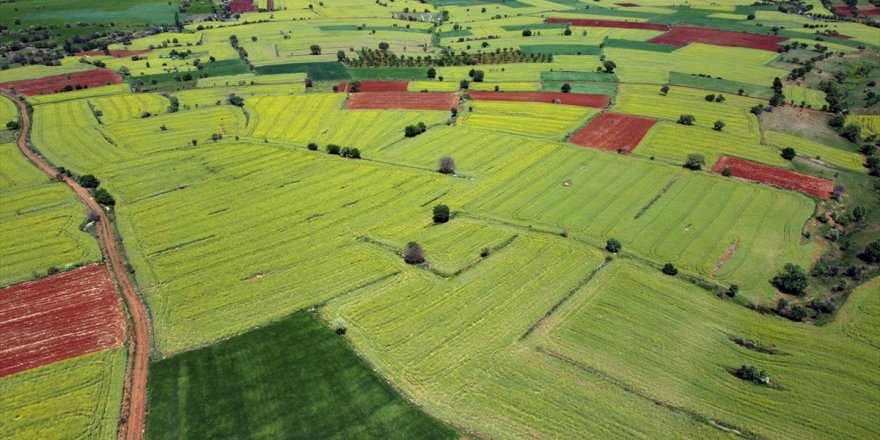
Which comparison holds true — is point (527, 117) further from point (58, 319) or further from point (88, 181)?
point (58, 319)

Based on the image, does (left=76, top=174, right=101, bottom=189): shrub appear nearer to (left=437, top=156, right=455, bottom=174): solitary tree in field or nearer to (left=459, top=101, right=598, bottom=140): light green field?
(left=437, top=156, right=455, bottom=174): solitary tree in field

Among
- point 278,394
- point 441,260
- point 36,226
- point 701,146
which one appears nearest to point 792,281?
point 441,260

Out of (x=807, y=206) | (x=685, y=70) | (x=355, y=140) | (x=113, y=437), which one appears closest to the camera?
(x=113, y=437)

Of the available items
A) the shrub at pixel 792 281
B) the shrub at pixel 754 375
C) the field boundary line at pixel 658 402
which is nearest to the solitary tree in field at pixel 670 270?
the shrub at pixel 792 281

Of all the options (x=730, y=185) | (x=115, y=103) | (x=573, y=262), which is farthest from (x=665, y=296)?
(x=115, y=103)

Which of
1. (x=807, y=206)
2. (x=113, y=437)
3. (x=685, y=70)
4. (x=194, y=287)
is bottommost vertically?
(x=113, y=437)

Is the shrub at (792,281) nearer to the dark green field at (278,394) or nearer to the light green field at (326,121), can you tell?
the dark green field at (278,394)

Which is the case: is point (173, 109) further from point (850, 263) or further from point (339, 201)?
point (850, 263)
